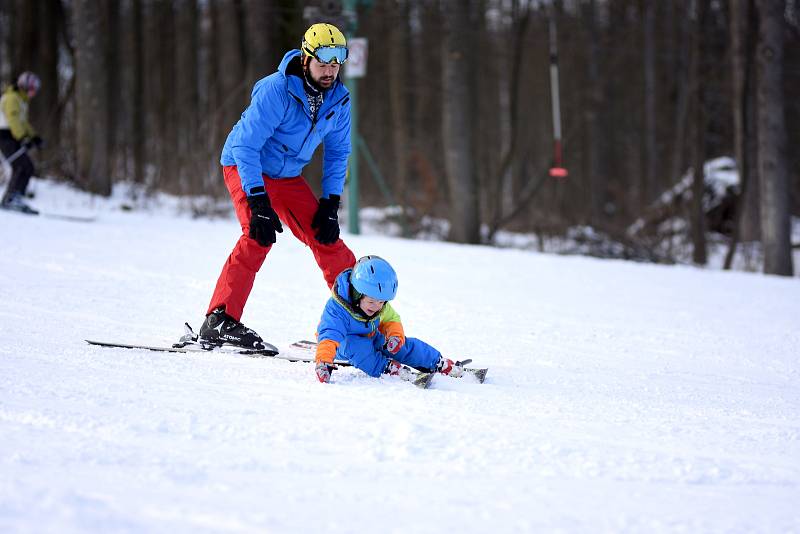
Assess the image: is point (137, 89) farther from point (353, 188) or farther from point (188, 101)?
point (353, 188)

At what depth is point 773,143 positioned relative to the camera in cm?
1195

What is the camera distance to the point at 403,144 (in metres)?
21.3

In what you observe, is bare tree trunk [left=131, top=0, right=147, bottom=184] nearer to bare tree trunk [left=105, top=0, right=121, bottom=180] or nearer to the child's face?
bare tree trunk [left=105, top=0, right=121, bottom=180]

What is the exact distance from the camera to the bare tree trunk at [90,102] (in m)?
14.7

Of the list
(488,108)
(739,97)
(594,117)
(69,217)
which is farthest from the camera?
(488,108)

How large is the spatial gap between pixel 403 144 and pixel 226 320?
16.5m

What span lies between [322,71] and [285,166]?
24.4 inches

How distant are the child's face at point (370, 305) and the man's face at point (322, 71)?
116cm

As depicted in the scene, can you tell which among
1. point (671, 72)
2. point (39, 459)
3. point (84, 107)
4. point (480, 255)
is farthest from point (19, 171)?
point (671, 72)


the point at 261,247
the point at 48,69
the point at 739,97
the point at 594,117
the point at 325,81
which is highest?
the point at 48,69

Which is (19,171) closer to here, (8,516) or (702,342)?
(702,342)

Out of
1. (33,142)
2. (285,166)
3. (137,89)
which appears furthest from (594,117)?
(285,166)

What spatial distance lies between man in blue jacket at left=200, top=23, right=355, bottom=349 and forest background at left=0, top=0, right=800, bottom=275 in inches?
294

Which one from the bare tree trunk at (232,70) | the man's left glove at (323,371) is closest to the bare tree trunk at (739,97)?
the bare tree trunk at (232,70)
